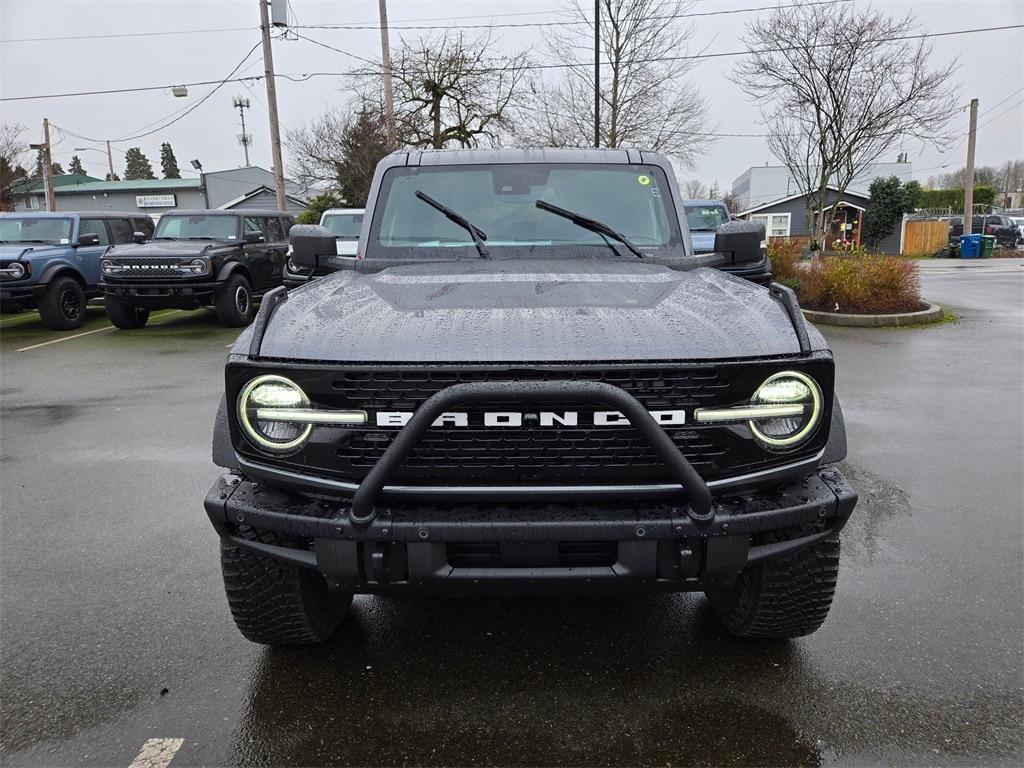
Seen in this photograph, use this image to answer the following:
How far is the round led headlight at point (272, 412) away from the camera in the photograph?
206 cm

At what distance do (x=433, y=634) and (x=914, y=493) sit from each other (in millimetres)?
3055

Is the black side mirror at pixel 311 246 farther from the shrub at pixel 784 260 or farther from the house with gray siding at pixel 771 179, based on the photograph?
the house with gray siding at pixel 771 179

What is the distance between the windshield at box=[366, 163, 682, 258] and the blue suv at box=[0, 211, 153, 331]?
31.6ft

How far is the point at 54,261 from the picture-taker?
1114 cm

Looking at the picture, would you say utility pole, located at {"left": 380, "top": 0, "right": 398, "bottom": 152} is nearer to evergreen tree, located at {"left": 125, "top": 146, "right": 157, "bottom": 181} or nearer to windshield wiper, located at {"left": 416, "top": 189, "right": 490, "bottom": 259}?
windshield wiper, located at {"left": 416, "top": 189, "right": 490, "bottom": 259}

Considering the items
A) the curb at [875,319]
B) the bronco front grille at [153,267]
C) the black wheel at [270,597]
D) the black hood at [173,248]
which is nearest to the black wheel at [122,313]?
the bronco front grille at [153,267]

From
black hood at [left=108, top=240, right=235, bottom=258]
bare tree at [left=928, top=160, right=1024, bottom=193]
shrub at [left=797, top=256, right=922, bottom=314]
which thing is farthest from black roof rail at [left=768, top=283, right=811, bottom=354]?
bare tree at [left=928, top=160, right=1024, bottom=193]

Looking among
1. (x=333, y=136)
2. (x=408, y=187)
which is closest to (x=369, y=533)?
(x=408, y=187)

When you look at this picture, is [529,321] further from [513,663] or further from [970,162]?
[970,162]

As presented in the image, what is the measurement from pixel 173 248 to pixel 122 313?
1.38 m

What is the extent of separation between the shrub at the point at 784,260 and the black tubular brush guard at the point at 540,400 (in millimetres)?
11999

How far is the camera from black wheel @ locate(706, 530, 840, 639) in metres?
2.38

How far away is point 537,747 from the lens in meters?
2.21

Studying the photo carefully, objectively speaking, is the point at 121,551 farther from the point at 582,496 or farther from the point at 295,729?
the point at 582,496
